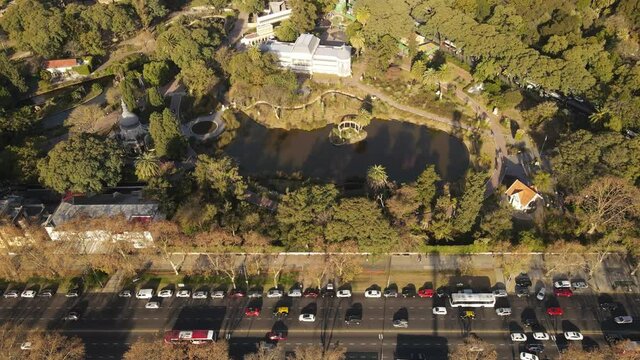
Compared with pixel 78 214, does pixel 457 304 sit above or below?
below

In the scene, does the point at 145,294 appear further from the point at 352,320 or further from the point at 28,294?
the point at 352,320

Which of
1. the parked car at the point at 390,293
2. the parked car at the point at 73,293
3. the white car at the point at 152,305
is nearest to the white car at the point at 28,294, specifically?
the parked car at the point at 73,293

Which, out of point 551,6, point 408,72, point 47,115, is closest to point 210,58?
point 47,115

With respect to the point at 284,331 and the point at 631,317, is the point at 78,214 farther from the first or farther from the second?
the point at 631,317

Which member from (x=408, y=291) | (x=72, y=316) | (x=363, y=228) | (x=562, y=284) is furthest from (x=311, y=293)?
(x=562, y=284)

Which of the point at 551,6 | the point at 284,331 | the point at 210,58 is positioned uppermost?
the point at 551,6

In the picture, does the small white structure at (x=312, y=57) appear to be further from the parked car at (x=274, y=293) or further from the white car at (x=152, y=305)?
the white car at (x=152, y=305)

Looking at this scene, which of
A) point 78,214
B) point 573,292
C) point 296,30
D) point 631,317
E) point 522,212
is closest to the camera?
point 631,317

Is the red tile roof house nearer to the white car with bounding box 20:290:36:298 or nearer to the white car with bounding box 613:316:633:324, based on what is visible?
the white car with bounding box 20:290:36:298
